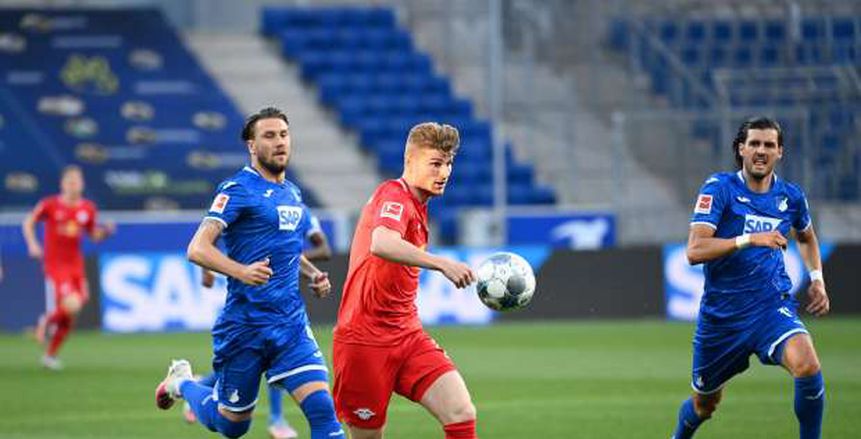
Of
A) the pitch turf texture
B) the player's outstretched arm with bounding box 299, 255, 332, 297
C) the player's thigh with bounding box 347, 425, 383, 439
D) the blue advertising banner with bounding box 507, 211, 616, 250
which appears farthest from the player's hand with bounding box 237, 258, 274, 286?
the blue advertising banner with bounding box 507, 211, 616, 250

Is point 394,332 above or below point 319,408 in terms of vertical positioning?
above

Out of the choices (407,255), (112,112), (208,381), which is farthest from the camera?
(112,112)

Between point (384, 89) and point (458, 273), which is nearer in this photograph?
point (458, 273)

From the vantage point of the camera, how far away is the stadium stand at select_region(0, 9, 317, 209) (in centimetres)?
3300

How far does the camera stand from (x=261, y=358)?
10523mm

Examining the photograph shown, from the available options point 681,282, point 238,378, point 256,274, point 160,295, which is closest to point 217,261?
point 256,274

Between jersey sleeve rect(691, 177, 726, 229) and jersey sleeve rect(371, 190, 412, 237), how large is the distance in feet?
7.89

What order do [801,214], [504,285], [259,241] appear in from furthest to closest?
[801,214] → [259,241] → [504,285]

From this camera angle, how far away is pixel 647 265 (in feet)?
90.0

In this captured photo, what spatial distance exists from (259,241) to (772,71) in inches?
909

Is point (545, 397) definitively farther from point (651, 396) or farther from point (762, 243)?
point (762, 243)

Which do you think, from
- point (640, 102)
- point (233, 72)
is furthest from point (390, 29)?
point (640, 102)

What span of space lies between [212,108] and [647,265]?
11568 millimetres

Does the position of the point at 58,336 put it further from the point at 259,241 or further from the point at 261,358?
the point at 259,241
